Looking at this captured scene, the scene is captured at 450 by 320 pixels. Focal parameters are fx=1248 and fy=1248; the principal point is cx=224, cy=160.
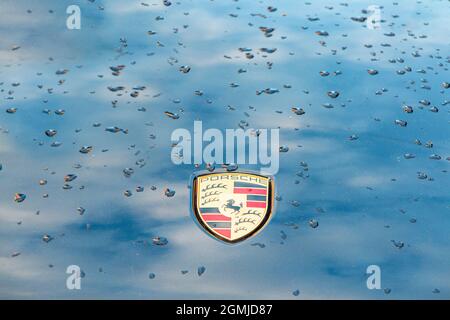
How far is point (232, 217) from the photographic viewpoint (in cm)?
1122

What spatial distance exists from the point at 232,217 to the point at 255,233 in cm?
29

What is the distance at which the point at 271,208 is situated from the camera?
11.1 meters

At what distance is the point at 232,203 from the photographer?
11258 mm

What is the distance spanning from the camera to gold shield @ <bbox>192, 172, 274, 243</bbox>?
36.3 ft

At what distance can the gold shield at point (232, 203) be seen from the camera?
11.1m

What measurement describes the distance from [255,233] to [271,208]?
0.26 metres
